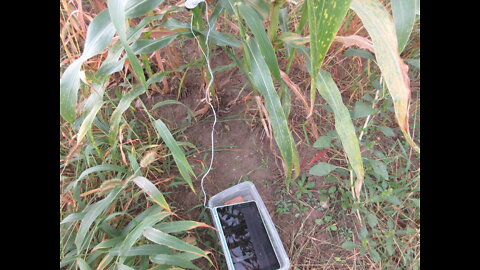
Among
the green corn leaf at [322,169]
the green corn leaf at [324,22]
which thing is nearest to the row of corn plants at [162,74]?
the green corn leaf at [324,22]

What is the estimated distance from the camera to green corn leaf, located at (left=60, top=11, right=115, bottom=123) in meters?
0.67

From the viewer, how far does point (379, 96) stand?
3.00ft

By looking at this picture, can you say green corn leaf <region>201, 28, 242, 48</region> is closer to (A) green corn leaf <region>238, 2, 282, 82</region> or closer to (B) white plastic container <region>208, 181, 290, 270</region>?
(A) green corn leaf <region>238, 2, 282, 82</region>

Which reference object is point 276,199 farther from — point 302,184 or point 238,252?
point 238,252

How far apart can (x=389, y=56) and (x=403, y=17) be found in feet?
0.23

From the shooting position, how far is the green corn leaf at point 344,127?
0.62 m

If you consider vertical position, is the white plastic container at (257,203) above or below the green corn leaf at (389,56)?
A: below

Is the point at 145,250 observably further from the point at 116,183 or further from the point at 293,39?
the point at 293,39

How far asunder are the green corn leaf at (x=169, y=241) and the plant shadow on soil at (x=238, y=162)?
0.78 feet

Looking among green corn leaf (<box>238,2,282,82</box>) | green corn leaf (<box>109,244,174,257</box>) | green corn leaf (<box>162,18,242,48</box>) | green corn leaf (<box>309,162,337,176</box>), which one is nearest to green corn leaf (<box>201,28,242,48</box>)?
green corn leaf (<box>162,18,242,48</box>)

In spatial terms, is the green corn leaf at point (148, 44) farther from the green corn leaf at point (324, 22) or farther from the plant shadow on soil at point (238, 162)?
the green corn leaf at point (324, 22)

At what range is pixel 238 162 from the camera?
1.10 m

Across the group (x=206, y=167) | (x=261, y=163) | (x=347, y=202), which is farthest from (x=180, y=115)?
(x=347, y=202)

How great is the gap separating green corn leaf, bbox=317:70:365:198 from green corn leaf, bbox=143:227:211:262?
40cm
